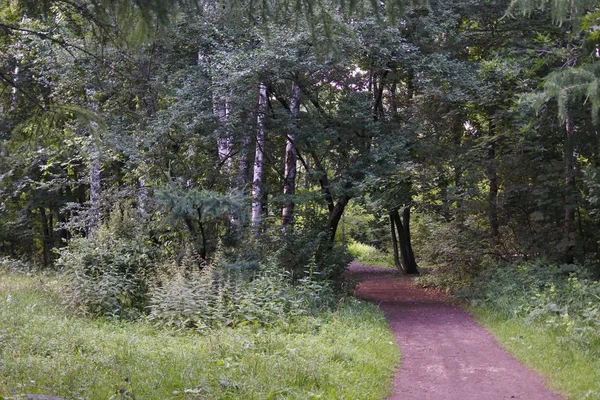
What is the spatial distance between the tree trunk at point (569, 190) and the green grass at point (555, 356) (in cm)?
380

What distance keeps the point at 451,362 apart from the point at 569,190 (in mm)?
6623

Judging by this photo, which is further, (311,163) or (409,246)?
(409,246)

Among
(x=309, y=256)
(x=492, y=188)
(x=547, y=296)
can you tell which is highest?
(x=492, y=188)

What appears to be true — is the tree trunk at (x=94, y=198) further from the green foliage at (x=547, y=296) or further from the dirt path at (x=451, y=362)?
the green foliage at (x=547, y=296)

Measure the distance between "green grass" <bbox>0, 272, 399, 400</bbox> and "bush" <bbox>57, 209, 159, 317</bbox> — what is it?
0.52 metres

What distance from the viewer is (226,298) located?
33.5 feet

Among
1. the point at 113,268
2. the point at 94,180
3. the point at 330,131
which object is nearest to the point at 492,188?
the point at 330,131

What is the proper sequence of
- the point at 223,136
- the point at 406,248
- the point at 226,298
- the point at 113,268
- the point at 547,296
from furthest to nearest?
the point at 406,248 → the point at 223,136 → the point at 113,268 → the point at 547,296 → the point at 226,298

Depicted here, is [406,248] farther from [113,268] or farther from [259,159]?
[113,268]

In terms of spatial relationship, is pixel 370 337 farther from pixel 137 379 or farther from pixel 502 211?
pixel 502 211

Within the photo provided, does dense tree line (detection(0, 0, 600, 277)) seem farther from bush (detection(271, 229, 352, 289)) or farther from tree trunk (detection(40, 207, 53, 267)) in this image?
tree trunk (detection(40, 207, 53, 267))

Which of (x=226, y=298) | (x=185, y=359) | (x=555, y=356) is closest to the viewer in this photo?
(x=185, y=359)

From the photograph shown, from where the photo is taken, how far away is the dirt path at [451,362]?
6859mm

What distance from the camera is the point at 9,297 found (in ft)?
33.0
